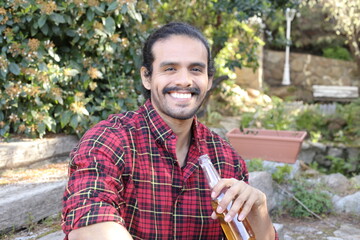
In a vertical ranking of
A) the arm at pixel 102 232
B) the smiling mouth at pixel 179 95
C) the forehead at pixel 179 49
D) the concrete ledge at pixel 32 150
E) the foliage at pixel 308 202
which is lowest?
the foliage at pixel 308 202

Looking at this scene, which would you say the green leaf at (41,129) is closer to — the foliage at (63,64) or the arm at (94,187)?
the foliage at (63,64)

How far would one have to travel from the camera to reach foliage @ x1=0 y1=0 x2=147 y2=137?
3.56 m

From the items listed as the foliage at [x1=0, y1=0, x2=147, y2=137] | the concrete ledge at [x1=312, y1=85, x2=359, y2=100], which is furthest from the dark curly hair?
the concrete ledge at [x1=312, y1=85, x2=359, y2=100]

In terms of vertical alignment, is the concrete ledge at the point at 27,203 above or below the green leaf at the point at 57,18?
below

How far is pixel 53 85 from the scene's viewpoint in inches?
145

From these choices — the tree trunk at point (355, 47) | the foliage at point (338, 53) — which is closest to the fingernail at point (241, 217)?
the tree trunk at point (355, 47)

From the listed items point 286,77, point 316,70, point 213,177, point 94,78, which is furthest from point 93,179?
point 316,70

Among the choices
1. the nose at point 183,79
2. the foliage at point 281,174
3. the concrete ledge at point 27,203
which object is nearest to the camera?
the nose at point 183,79

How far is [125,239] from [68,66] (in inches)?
114

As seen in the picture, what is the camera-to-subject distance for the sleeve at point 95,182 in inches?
47.1

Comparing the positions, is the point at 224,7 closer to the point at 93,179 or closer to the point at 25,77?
the point at 25,77

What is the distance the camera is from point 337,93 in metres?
11.6

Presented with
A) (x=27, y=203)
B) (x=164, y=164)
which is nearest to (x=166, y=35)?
(x=164, y=164)

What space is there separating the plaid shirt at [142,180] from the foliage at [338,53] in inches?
464
